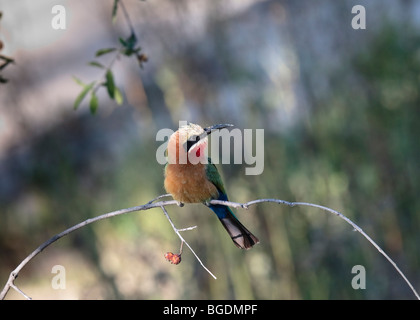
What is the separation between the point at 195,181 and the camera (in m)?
1.71

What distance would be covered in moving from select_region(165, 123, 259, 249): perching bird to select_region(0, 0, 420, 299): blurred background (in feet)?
3.95

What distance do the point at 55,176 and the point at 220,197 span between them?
1769 mm

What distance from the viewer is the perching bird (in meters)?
1.62

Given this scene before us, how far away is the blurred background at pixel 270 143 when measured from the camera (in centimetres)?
305

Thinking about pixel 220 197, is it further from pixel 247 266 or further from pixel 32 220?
pixel 32 220

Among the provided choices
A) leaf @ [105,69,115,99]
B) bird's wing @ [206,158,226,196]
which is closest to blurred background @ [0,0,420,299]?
bird's wing @ [206,158,226,196]

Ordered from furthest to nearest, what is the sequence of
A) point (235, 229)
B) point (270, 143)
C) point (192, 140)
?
point (270, 143)
point (235, 229)
point (192, 140)

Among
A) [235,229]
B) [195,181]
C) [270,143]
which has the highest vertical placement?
[270,143]

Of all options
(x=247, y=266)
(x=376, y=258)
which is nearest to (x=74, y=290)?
(x=247, y=266)

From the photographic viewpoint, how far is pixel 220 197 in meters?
1.86

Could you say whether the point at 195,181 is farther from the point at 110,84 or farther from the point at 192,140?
the point at 110,84

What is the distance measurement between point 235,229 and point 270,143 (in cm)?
155

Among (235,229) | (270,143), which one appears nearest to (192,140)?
(235,229)

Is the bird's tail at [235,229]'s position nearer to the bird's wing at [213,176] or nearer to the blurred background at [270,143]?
the bird's wing at [213,176]
